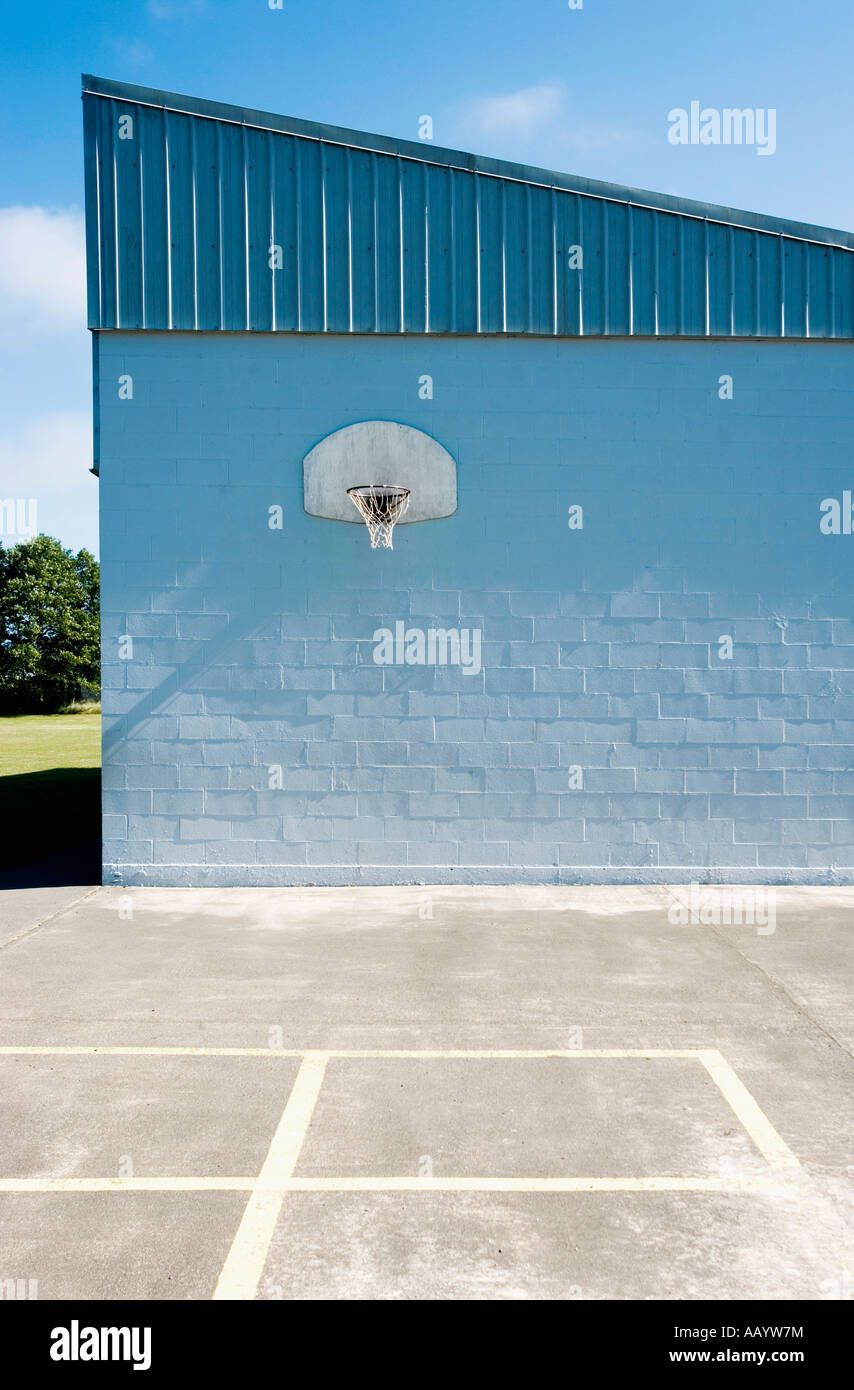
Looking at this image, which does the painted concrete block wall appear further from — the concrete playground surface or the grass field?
the grass field

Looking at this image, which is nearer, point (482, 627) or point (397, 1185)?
point (397, 1185)

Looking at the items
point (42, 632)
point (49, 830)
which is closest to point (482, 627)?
point (49, 830)

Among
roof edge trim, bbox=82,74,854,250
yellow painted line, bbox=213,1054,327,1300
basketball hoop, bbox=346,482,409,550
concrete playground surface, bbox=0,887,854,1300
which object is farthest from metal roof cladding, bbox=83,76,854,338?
yellow painted line, bbox=213,1054,327,1300

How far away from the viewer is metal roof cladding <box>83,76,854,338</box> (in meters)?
9.21

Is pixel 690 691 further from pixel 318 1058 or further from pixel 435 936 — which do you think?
pixel 318 1058

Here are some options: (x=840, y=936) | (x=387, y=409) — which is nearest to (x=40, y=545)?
(x=387, y=409)

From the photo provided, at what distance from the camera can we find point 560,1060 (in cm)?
520

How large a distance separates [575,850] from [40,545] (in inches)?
2489

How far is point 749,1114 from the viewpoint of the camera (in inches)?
177

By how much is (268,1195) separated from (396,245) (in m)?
8.69

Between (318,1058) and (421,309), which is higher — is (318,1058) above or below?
below

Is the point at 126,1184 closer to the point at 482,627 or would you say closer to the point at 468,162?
the point at 482,627

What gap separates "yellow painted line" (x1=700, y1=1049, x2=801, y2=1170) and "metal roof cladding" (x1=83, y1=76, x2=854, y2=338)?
23.7 feet
